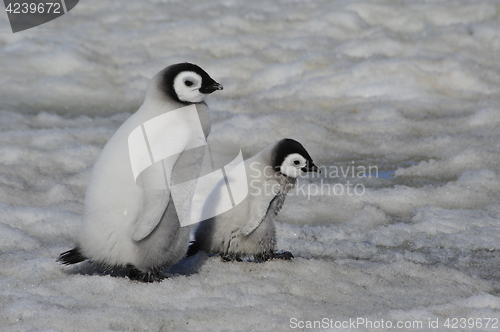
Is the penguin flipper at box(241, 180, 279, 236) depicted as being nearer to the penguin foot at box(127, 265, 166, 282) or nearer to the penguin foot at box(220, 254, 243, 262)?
the penguin foot at box(220, 254, 243, 262)

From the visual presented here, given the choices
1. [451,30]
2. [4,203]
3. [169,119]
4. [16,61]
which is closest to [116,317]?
[169,119]

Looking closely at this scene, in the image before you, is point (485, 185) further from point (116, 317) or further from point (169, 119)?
point (116, 317)

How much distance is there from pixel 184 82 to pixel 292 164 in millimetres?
764

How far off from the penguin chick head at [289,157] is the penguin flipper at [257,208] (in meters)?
0.16

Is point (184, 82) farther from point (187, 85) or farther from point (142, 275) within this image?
point (142, 275)

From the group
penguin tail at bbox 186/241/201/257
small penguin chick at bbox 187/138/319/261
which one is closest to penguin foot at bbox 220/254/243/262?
small penguin chick at bbox 187/138/319/261

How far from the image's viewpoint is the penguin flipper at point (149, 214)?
198cm

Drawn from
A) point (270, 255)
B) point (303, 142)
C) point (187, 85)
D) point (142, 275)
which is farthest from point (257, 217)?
point (303, 142)

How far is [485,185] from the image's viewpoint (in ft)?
11.7

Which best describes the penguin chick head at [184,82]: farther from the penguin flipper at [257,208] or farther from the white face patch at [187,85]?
the penguin flipper at [257,208]

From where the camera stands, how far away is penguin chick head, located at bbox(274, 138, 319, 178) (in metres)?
2.62

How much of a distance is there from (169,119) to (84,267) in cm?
79

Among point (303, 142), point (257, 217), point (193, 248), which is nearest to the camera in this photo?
point (257, 217)

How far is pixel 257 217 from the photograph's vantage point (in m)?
2.48
